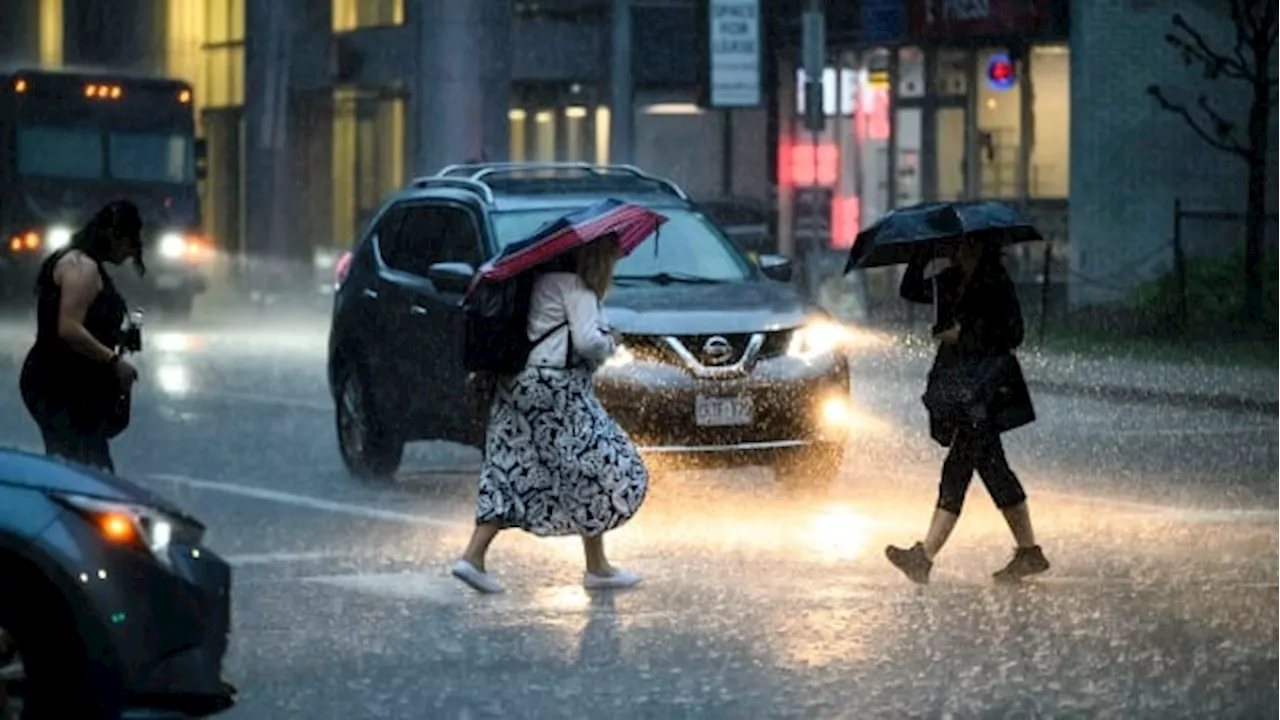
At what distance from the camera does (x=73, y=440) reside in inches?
502

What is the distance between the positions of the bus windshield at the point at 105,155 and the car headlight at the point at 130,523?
31.2m

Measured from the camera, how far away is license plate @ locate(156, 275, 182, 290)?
39500mm

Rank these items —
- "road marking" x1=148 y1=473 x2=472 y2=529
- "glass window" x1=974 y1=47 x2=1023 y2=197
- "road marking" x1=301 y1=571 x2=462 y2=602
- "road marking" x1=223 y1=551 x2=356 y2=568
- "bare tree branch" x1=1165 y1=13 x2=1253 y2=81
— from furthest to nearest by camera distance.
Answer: "glass window" x1=974 y1=47 x2=1023 y2=197, "bare tree branch" x1=1165 y1=13 x2=1253 y2=81, "road marking" x1=148 y1=473 x2=472 y2=529, "road marking" x1=223 y1=551 x2=356 y2=568, "road marking" x1=301 y1=571 x2=462 y2=602

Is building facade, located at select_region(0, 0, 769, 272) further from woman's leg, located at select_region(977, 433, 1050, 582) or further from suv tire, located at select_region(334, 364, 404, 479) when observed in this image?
woman's leg, located at select_region(977, 433, 1050, 582)

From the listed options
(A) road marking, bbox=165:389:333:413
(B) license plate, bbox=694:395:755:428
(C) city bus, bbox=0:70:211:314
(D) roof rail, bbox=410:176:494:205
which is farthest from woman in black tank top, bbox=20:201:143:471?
(C) city bus, bbox=0:70:211:314

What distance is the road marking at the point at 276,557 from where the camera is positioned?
47.9 feet

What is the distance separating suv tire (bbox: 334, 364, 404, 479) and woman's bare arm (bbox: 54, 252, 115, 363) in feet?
19.5

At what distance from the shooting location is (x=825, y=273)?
1495 inches

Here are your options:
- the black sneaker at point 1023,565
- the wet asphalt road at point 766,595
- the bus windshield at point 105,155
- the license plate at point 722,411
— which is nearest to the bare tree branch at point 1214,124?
the wet asphalt road at point 766,595

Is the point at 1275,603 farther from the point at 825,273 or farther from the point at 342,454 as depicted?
the point at 825,273

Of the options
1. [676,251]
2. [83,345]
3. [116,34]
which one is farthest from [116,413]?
[116,34]

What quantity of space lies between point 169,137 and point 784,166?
34.4 feet

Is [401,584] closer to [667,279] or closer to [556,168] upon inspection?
[667,279]

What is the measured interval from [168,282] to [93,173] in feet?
5.85
